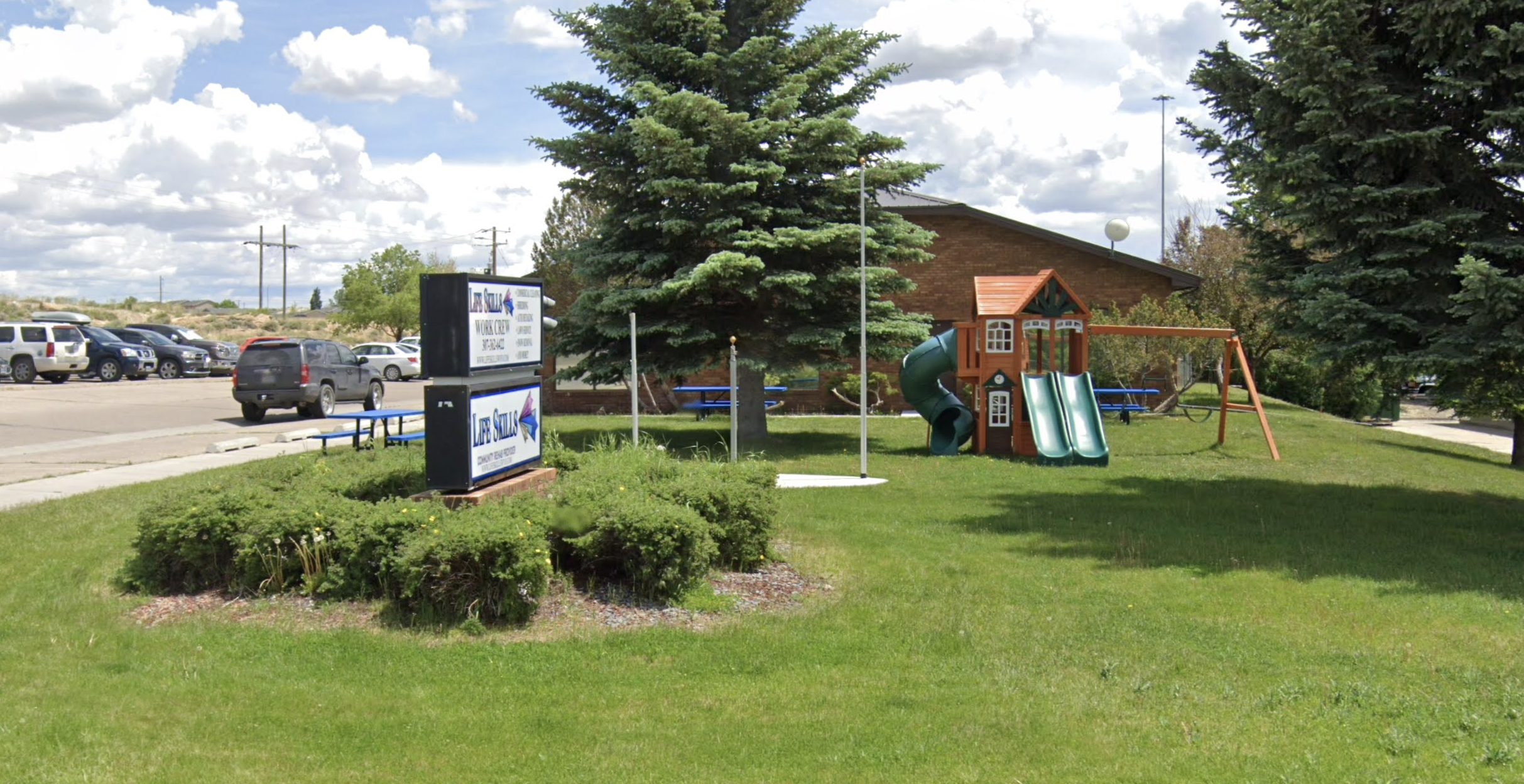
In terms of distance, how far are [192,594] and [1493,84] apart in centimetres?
1214

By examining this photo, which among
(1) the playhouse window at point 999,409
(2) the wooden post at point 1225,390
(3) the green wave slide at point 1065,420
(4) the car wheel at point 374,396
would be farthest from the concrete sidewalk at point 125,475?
(2) the wooden post at point 1225,390

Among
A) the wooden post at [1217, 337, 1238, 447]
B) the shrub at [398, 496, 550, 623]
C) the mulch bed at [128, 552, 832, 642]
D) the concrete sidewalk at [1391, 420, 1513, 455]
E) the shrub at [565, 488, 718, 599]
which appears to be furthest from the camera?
the concrete sidewalk at [1391, 420, 1513, 455]

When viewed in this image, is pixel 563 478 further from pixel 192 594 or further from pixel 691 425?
pixel 691 425

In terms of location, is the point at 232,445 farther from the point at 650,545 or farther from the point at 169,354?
the point at 169,354

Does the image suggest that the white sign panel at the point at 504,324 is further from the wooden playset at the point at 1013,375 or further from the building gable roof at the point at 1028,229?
the building gable roof at the point at 1028,229

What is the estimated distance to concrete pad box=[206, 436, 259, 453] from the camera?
18844 millimetres

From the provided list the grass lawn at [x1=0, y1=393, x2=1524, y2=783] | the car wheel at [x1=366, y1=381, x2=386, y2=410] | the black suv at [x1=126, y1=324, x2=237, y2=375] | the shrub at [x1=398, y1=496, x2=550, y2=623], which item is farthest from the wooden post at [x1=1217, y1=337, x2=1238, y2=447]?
the black suv at [x1=126, y1=324, x2=237, y2=375]

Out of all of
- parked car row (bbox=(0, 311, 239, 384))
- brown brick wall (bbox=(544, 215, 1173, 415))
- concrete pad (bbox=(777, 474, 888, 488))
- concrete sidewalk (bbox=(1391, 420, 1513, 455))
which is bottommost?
concrete sidewalk (bbox=(1391, 420, 1513, 455))

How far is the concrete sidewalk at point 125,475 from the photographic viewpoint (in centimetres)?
1364

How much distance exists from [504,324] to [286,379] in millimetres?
17214

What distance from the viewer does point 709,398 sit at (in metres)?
27.2

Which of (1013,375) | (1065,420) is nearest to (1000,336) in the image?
(1013,375)

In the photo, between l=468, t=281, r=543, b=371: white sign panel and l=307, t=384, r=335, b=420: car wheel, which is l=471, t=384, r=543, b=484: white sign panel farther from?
l=307, t=384, r=335, b=420: car wheel

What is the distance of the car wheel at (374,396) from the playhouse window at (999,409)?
15864mm
